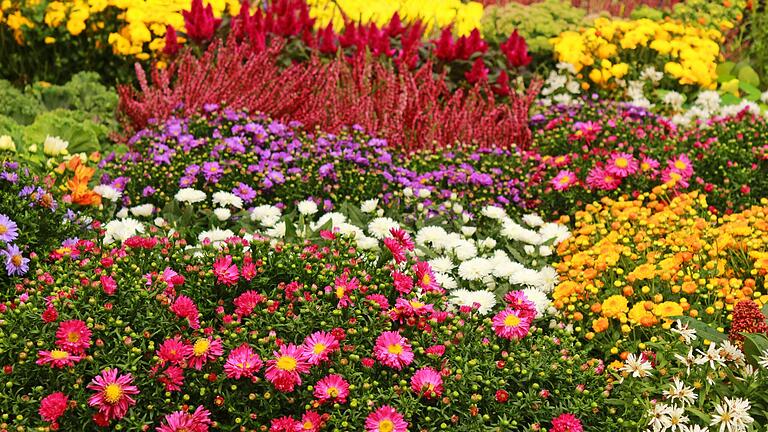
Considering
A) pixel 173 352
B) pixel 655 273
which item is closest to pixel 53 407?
pixel 173 352

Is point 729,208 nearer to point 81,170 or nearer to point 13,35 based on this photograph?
point 81,170

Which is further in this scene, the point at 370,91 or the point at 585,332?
the point at 370,91

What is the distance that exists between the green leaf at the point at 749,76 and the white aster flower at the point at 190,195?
509cm

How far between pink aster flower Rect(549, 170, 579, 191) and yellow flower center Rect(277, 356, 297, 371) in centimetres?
242

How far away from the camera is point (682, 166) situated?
4.48 meters

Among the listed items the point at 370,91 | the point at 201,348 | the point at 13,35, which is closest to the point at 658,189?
the point at 370,91

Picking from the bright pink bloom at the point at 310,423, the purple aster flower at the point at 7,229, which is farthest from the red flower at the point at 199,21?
the bright pink bloom at the point at 310,423

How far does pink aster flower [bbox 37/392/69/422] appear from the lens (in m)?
2.26

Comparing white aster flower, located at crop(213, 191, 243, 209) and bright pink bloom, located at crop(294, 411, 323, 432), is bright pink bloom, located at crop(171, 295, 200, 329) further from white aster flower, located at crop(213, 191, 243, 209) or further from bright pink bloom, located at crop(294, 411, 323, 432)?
white aster flower, located at crop(213, 191, 243, 209)

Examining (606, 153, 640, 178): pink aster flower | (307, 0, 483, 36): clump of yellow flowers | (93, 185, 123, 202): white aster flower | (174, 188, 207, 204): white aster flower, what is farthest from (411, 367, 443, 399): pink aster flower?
(307, 0, 483, 36): clump of yellow flowers

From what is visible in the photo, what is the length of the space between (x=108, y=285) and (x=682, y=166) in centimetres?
Answer: 319

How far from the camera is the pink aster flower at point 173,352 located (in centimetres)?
237

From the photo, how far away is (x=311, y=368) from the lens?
8.13 feet

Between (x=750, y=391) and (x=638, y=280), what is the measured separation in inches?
32.9
